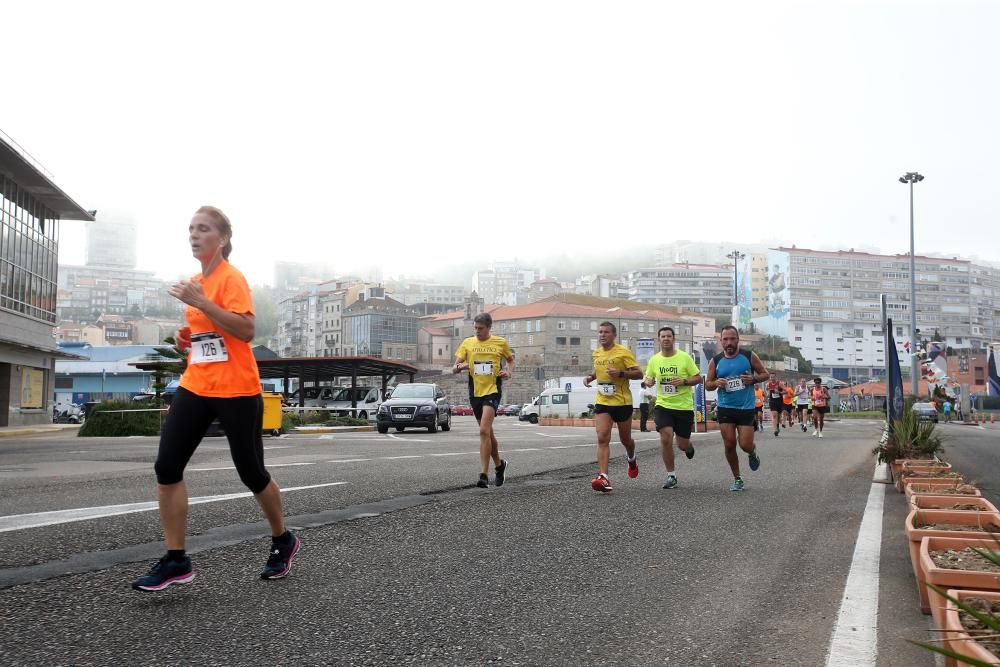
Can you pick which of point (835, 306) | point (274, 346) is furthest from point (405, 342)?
point (835, 306)

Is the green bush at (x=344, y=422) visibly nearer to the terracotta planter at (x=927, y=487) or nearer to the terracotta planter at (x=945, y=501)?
the terracotta planter at (x=927, y=487)

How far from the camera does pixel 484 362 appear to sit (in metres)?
8.75

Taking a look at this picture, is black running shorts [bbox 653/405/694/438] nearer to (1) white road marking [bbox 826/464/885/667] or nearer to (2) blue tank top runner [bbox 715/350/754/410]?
(2) blue tank top runner [bbox 715/350/754/410]

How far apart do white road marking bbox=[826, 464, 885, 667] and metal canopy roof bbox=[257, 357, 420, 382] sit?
30.1 m

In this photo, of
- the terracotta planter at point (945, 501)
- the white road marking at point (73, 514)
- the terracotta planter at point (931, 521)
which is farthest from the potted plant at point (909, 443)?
the white road marking at point (73, 514)

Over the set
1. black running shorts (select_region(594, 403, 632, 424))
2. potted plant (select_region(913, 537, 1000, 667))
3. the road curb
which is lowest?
the road curb

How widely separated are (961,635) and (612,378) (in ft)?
21.6

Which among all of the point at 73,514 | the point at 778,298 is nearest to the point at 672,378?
the point at 73,514

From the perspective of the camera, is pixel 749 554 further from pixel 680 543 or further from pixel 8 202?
pixel 8 202

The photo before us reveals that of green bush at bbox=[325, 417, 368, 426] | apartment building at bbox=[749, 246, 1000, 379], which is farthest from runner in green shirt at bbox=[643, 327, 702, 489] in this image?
apartment building at bbox=[749, 246, 1000, 379]

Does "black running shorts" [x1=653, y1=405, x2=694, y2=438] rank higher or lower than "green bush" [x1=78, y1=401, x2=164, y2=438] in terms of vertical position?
higher

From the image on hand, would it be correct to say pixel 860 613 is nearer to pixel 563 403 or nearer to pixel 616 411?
pixel 616 411

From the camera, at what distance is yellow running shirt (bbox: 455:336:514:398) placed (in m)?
8.72

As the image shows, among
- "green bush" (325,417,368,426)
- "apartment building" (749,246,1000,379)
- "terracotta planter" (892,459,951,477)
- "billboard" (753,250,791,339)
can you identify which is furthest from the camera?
"billboard" (753,250,791,339)
